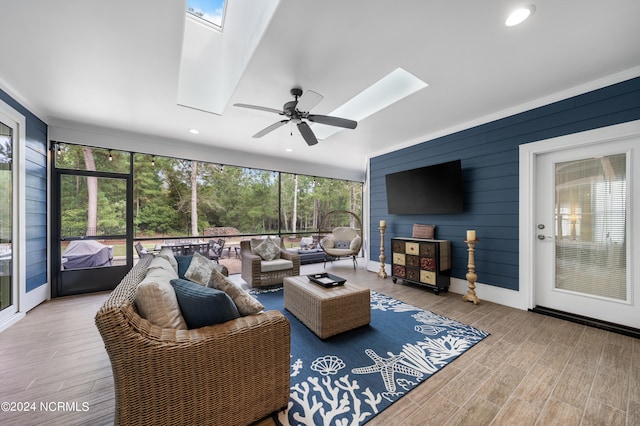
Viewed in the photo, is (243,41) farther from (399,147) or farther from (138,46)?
(399,147)

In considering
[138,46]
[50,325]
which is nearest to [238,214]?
[50,325]

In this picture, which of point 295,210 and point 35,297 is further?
point 295,210

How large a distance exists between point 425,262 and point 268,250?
2.65 meters

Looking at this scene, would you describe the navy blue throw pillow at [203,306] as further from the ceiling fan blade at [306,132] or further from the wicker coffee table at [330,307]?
the ceiling fan blade at [306,132]

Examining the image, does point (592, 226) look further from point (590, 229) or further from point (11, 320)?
point (11, 320)

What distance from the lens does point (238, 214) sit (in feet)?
20.4

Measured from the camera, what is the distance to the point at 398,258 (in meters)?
4.29

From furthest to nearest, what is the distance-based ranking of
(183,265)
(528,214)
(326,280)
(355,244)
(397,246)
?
(355,244) → (397,246) → (528,214) → (326,280) → (183,265)

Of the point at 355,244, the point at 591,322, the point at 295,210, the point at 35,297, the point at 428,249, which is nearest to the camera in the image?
the point at 591,322

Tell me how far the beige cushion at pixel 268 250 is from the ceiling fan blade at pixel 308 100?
2395 mm

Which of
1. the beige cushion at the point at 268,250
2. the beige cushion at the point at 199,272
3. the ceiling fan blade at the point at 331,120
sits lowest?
the beige cushion at the point at 268,250

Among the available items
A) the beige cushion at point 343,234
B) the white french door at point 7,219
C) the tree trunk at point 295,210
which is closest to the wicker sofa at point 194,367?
the white french door at point 7,219

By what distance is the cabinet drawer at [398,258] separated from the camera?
4219mm

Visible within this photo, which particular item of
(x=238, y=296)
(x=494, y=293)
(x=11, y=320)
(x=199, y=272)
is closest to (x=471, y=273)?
(x=494, y=293)
